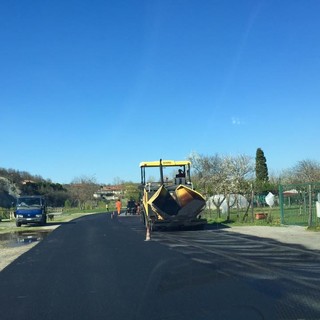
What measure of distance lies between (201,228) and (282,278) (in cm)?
1500

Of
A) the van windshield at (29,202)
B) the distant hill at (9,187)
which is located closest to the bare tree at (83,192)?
the distant hill at (9,187)

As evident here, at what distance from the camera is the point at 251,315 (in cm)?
661

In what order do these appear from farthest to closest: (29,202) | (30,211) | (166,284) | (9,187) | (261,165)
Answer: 1. (9,187)
2. (261,165)
3. (29,202)
4. (30,211)
5. (166,284)

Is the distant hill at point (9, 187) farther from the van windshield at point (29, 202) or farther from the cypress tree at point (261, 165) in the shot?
the van windshield at point (29, 202)

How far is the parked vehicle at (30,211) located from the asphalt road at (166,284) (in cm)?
2146

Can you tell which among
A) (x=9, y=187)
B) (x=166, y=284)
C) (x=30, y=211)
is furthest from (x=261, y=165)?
(x=166, y=284)

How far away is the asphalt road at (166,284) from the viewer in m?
7.06

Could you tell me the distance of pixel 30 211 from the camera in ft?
118

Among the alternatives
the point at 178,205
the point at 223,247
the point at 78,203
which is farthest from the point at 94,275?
the point at 78,203

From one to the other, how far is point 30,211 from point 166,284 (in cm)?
2863

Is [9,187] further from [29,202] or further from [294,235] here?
[294,235]

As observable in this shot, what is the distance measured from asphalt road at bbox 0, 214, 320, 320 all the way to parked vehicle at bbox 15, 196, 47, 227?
21455mm

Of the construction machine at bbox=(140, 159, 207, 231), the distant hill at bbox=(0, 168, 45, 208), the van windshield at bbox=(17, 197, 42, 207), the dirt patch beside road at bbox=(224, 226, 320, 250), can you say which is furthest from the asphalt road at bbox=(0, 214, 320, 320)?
the distant hill at bbox=(0, 168, 45, 208)

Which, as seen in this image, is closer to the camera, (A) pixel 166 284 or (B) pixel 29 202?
(A) pixel 166 284
